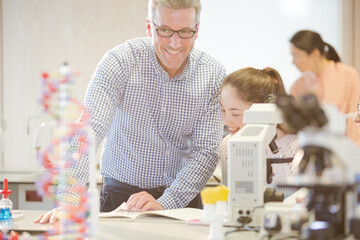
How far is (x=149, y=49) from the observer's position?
2.64 meters

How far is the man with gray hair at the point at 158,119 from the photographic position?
250cm

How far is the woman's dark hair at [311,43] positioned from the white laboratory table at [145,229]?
659 mm

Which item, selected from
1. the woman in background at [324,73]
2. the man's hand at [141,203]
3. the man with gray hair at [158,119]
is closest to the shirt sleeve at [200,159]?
the man with gray hair at [158,119]

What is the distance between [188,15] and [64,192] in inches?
49.5

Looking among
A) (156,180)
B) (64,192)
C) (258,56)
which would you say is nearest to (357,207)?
(64,192)

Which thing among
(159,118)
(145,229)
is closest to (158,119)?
(159,118)

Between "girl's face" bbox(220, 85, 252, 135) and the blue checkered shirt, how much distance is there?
68 mm

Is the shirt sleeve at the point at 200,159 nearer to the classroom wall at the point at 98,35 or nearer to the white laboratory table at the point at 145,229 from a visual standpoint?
the white laboratory table at the point at 145,229

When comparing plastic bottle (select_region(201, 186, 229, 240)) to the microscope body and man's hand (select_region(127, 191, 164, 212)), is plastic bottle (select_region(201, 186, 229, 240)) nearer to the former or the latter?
the microscope body

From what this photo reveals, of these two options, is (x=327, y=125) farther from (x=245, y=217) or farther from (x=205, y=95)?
(x=205, y=95)

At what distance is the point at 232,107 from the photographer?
257cm

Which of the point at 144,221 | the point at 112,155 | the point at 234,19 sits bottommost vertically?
the point at 144,221

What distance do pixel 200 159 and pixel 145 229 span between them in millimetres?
702

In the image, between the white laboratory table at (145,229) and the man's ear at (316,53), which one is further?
the white laboratory table at (145,229)
